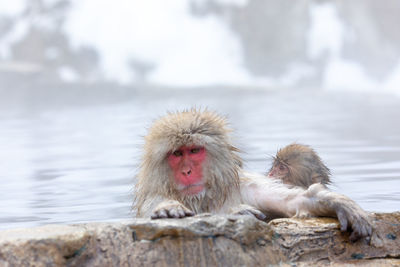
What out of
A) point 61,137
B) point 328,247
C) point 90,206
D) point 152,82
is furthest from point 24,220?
point 152,82

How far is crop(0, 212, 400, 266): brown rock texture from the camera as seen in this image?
9.11ft

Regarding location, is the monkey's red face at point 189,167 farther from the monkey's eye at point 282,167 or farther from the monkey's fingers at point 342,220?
the monkey's eye at point 282,167

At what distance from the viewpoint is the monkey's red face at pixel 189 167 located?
3514 millimetres

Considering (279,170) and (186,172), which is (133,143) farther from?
(186,172)

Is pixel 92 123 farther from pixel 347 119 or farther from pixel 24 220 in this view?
pixel 24 220

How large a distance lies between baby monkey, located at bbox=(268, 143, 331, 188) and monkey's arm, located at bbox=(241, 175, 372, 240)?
0.55 meters

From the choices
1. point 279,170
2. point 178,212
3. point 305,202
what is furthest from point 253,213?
point 279,170

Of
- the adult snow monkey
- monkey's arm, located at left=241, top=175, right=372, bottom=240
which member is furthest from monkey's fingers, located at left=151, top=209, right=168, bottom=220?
monkey's arm, located at left=241, top=175, right=372, bottom=240

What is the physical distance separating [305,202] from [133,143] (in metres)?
5.01

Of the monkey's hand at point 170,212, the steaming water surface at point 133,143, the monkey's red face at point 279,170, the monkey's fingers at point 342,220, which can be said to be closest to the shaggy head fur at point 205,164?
the steaming water surface at point 133,143

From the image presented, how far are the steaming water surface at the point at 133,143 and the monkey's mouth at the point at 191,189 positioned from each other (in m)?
0.43

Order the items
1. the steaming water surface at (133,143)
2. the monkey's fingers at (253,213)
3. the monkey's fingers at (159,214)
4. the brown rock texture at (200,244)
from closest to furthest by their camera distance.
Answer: the brown rock texture at (200,244)
the monkey's fingers at (159,214)
the monkey's fingers at (253,213)
the steaming water surface at (133,143)

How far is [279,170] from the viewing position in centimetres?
448

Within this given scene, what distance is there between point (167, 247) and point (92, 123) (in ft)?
23.4
